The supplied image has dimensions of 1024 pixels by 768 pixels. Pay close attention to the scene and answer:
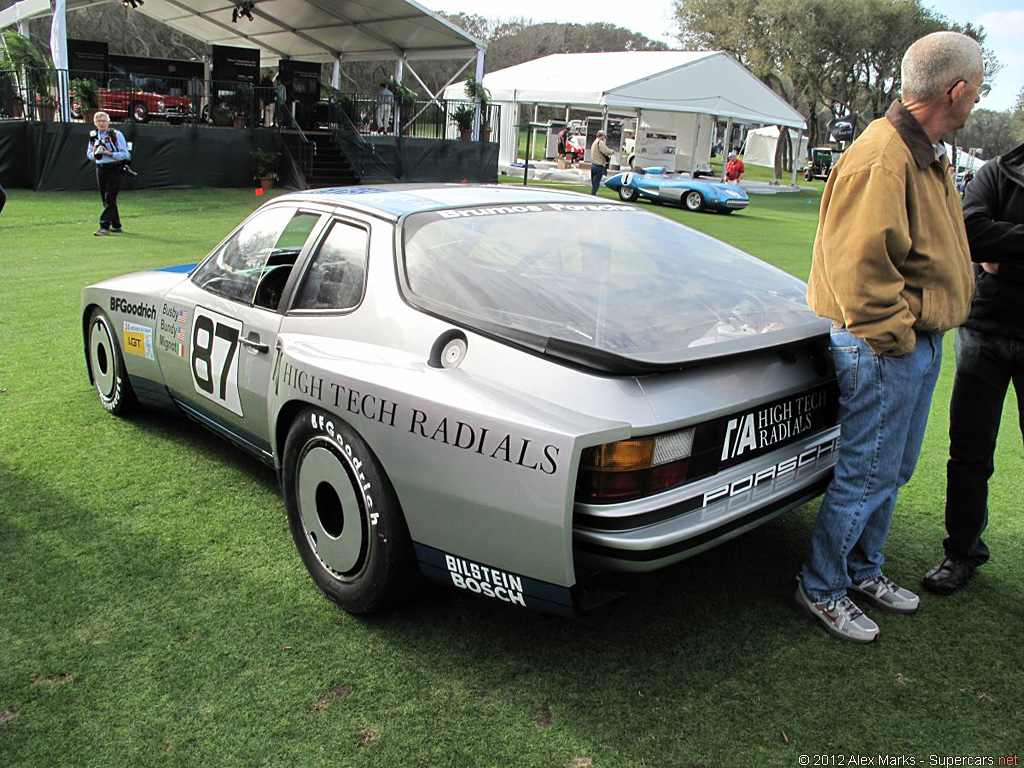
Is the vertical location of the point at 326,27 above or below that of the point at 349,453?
above

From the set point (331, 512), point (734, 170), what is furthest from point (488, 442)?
point (734, 170)

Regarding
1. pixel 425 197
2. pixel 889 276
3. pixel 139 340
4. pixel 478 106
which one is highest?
pixel 478 106

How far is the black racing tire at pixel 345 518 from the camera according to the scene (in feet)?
8.26

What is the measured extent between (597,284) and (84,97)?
58.9 ft

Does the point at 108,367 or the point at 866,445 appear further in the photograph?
the point at 108,367

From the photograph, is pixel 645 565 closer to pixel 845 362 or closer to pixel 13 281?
pixel 845 362

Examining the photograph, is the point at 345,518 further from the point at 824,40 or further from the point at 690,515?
the point at 824,40

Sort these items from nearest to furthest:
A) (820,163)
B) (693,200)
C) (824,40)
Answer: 1. (693,200)
2. (824,40)
3. (820,163)

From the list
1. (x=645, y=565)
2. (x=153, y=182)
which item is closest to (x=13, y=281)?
(x=645, y=565)

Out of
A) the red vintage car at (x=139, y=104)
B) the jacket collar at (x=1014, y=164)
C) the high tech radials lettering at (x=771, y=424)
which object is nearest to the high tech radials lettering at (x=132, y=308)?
the high tech radials lettering at (x=771, y=424)

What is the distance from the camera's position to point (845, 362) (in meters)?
2.51

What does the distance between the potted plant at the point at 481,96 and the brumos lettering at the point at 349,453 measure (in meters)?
21.1

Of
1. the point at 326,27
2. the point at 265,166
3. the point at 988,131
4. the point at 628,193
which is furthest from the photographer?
the point at 988,131

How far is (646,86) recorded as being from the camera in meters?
25.6
